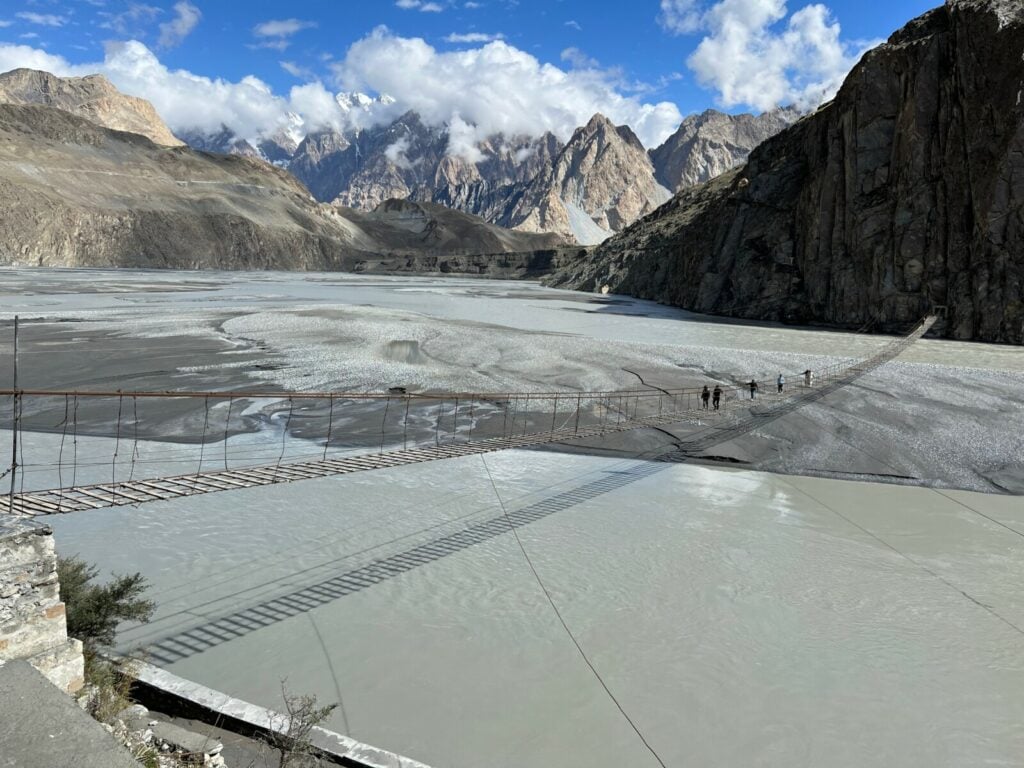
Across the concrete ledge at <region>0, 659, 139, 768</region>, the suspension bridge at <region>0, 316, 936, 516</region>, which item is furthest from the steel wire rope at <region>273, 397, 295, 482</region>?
the concrete ledge at <region>0, 659, 139, 768</region>

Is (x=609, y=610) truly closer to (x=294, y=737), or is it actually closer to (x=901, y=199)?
(x=294, y=737)

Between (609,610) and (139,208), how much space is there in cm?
16144

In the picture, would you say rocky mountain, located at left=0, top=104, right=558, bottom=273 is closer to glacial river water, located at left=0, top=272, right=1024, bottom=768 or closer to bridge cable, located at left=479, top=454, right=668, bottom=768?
glacial river water, located at left=0, top=272, right=1024, bottom=768

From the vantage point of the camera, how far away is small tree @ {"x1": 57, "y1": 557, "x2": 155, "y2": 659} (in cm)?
765

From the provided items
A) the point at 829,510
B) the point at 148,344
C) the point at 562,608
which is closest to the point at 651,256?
the point at 148,344

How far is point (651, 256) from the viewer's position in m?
94.7

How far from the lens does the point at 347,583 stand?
10.6 m

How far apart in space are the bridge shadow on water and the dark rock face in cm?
4084

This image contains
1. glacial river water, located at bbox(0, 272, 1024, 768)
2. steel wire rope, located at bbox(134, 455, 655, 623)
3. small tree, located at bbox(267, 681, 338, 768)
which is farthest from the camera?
steel wire rope, located at bbox(134, 455, 655, 623)

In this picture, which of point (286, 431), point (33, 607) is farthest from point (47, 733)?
point (286, 431)

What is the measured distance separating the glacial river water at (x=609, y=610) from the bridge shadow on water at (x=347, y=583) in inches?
2.4

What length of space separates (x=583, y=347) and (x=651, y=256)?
63.1 meters

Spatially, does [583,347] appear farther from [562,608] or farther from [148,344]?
[562,608]

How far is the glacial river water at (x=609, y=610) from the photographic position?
730 cm
